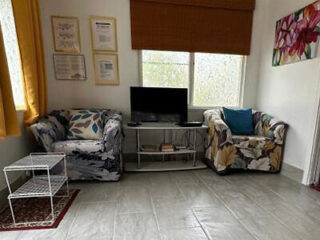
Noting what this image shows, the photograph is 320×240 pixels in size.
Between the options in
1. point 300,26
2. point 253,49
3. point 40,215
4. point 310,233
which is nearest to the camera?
point 310,233

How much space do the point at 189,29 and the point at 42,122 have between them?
2.37 metres

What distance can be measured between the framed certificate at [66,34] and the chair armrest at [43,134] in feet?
3.76

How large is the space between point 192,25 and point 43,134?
2.49 metres

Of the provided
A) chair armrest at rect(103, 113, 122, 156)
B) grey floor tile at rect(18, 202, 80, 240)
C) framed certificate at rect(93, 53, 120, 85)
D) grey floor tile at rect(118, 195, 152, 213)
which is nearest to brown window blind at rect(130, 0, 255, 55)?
framed certificate at rect(93, 53, 120, 85)

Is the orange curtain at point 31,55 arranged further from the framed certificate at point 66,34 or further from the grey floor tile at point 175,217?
the grey floor tile at point 175,217

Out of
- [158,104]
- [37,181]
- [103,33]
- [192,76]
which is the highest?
[103,33]

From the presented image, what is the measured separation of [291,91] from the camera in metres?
2.48

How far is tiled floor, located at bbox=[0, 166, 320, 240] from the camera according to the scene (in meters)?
1.41

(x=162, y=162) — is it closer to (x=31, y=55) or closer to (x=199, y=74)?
(x=199, y=74)

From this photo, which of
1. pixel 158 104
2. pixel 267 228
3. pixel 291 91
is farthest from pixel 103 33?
pixel 267 228

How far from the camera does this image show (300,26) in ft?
7.61

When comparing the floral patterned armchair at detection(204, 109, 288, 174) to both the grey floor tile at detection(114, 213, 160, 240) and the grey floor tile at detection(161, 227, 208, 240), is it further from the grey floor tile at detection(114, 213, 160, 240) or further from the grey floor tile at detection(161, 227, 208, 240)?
the grey floor tile at detection(114, 213, 160, 240)

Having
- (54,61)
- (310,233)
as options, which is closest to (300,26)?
(310,233)

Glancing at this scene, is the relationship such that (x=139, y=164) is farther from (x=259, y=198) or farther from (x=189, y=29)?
(x=189, y=29)
